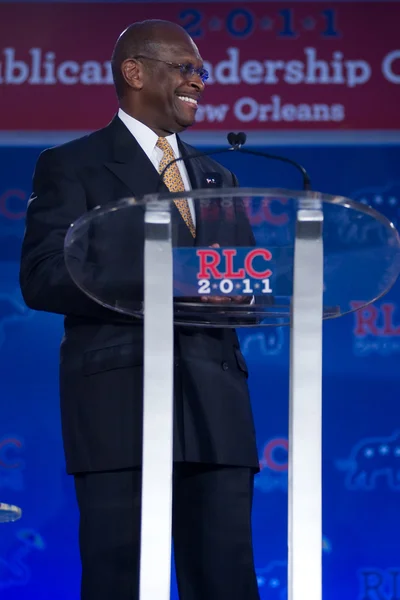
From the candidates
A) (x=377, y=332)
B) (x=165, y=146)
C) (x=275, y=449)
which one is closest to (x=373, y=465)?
(x=275, y=449)

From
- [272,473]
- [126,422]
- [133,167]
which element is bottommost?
[272,473]

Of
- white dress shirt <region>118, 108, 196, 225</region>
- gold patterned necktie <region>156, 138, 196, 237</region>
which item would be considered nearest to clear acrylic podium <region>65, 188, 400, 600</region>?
gold patterned necktie <region>156, 138, 196, 237</region>

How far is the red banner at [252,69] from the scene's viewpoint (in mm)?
3469

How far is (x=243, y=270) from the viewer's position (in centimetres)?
151

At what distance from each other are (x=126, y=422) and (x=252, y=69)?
1.95m

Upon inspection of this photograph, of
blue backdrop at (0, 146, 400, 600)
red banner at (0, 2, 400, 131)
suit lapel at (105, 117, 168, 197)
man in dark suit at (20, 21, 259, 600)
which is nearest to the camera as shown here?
man in dark suit at (20, 21, 259, 600)

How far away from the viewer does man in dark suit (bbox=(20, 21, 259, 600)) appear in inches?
69.6

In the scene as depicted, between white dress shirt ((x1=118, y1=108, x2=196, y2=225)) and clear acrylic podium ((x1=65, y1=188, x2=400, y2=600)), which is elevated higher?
white dress shirt ((x1=118, y1=108, x2=196, y2=225))

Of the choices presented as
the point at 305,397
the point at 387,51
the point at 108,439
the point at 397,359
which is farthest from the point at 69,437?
Result: the point at 387,51

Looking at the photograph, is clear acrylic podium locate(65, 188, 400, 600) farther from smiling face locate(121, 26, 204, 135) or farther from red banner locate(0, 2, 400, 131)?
red banner locate(0, 2, 400, 131)

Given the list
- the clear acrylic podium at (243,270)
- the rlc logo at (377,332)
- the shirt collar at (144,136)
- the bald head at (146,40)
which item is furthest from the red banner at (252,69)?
the clear acrylic podium at (243,270)

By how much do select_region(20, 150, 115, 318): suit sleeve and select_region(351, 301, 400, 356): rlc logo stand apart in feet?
5.16

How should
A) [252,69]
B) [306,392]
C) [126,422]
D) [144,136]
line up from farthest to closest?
[252,69] < [144,136] < [126,422] < [306,392]

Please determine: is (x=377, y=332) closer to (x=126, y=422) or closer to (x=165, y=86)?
(x=165, y=86)
